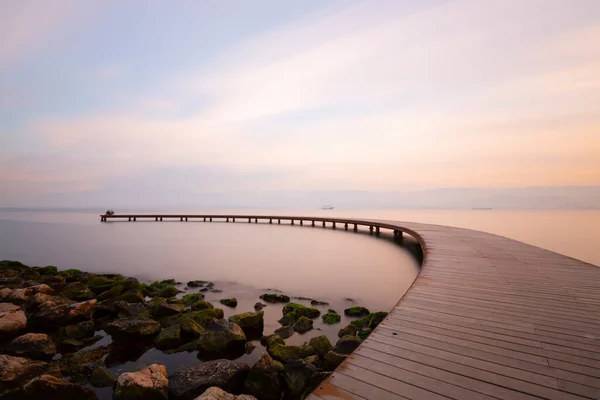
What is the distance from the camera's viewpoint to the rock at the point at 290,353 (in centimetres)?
510

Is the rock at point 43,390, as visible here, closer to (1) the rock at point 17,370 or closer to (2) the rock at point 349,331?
(1) the rock at point 17,370

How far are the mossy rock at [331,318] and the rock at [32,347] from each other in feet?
18.4

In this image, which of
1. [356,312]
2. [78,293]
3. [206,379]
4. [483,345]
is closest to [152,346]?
[206,379]

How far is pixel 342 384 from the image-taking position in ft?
9.07

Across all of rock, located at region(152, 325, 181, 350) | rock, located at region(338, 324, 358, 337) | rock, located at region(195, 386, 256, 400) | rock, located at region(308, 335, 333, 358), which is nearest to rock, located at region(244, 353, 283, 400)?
rock, located at region(195, 386, 256, 400)

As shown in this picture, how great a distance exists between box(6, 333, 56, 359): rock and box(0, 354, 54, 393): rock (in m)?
0.60

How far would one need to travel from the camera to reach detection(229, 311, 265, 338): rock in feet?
22.7

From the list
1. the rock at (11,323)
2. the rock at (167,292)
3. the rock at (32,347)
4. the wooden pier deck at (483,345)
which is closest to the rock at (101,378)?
the rock at (32,347)

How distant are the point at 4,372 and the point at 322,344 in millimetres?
4893

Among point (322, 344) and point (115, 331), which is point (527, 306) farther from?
point (115, 331)

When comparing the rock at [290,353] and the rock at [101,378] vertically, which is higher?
the rock at [290,353]

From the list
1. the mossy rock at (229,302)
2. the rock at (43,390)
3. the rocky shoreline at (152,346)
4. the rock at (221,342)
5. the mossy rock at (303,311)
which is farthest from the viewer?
the mossy rock at (229,302)

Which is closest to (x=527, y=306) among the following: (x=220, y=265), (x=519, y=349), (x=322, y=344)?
(x=519, y=349)

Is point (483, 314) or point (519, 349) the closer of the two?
point (519, 349)
